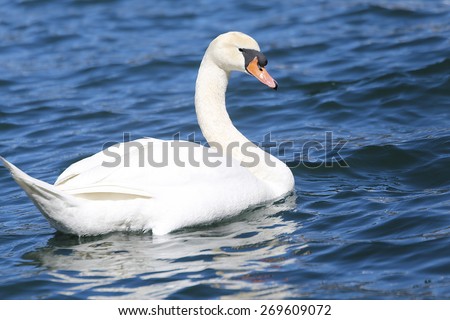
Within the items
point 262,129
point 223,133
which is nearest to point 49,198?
point 223,133

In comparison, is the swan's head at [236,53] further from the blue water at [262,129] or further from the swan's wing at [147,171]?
the blue water at [262,129]

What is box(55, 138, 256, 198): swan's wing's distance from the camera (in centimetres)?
734

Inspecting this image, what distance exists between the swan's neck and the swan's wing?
0.72 meters

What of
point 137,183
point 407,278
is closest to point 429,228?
point 407,278

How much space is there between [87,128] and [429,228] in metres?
5.64

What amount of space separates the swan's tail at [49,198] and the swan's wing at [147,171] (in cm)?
15

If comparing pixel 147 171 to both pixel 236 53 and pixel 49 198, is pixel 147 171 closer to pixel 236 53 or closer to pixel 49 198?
pixel 49 198

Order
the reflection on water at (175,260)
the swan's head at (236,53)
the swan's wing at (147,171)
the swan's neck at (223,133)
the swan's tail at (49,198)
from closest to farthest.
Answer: the reflection on water at (175,260), the swan's tail at (49,198), the swan's wing at (147,171), the swan's head at (236,53), the swan's neck at (223,133)

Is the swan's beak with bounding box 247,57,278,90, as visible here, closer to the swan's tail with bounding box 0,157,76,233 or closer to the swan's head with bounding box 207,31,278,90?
the swan's head with bounding box 207,31,278,90

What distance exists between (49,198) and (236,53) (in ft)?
8.11

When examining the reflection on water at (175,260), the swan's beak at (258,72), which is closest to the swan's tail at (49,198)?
the reflection on water at (175,260)

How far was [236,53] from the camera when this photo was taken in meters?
8.52

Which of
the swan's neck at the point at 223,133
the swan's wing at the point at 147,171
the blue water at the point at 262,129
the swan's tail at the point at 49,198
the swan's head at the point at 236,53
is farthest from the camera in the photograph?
the swan's neck at the point at 223,133

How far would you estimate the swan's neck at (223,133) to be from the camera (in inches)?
338
